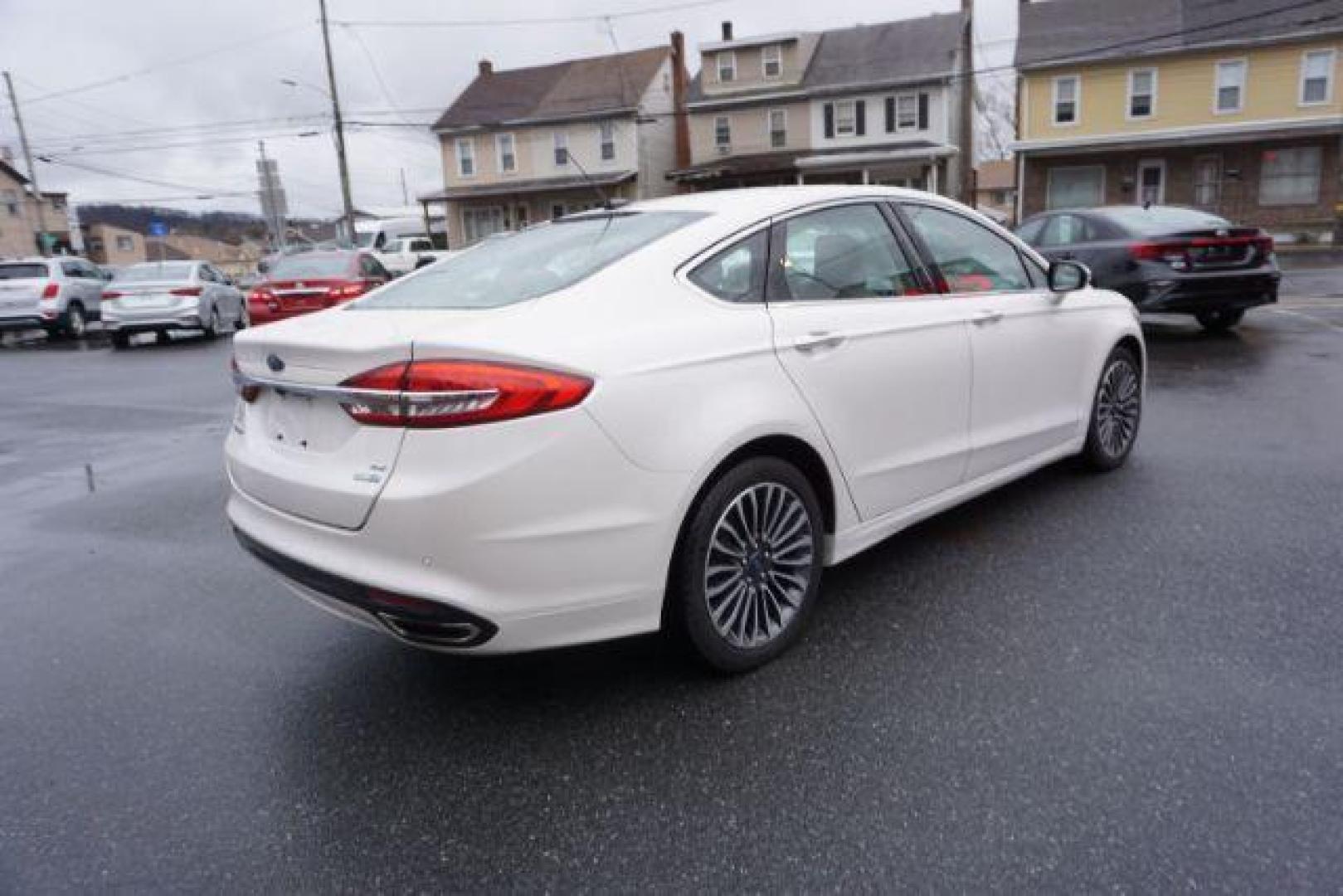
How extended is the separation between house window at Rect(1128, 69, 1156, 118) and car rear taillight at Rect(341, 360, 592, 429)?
111ft

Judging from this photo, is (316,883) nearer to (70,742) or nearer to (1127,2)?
(70,742)

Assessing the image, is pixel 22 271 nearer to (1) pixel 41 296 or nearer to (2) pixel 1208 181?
(1) pixel 41 296

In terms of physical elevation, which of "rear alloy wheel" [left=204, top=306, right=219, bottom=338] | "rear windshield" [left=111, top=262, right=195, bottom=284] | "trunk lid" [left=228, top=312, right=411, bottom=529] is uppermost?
"rear windshield" [left=111, top=262, right=195, bottom=284]

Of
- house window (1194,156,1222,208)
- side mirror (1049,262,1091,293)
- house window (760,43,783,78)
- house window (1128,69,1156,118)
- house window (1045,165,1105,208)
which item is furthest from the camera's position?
house window (760,43,783,78)

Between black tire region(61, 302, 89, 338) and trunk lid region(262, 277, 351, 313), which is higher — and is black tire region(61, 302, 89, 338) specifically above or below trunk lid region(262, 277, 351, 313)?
below

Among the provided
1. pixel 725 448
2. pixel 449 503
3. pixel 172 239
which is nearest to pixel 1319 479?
pixel 725 448

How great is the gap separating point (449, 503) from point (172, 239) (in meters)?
111

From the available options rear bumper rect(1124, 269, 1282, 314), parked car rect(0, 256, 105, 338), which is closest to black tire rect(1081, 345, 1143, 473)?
rear bumper rect(1124, 269, 1282, 314)

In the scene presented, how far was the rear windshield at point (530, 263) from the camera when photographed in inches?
120

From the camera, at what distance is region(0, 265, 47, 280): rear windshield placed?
18266 millimetres

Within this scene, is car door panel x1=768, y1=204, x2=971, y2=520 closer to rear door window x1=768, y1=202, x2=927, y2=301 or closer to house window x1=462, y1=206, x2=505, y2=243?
rear door window x1=768, y1=202, x2=927, y2=301

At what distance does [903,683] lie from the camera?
119 inches

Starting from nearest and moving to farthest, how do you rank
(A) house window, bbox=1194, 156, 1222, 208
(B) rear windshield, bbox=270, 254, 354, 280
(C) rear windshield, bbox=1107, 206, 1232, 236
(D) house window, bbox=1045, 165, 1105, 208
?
(C) rear windshield, bbox=1107, 206, 1232, 236, (B) rear windshield, bbox=270, 254, 354, 280, (A) house window, bbox=1194, 156, 1222, 208, (D) house window, bbox=1045, 165, 1105, 208

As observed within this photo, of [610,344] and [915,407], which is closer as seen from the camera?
[610,344]
